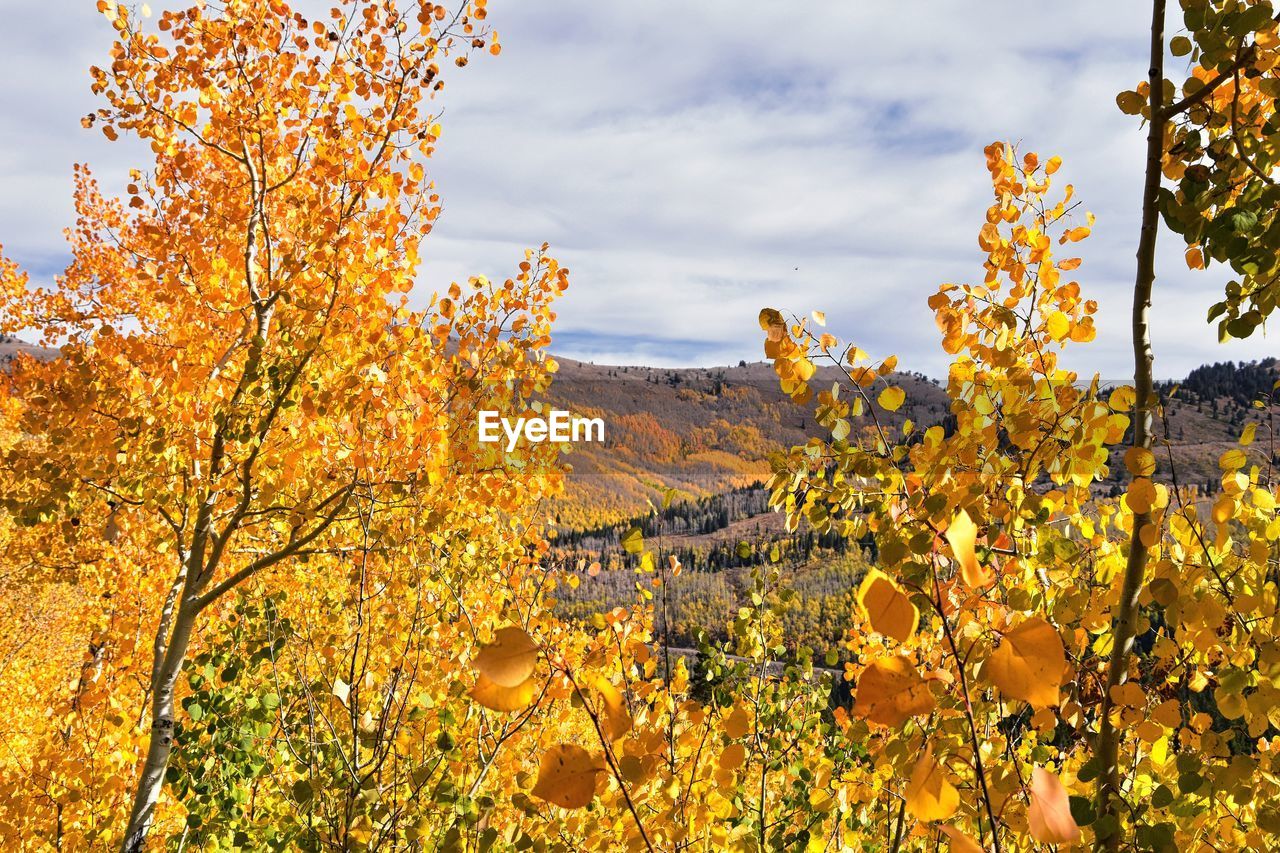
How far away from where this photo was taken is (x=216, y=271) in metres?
5.09

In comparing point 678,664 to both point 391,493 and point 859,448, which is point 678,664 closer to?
point 391,493

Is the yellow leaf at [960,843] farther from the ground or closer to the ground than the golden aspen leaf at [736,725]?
farther from the ground

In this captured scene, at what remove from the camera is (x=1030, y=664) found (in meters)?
1.13

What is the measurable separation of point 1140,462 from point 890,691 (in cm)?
86

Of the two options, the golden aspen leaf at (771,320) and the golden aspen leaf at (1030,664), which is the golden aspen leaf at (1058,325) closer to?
the golden aspen leaf at (771,320)

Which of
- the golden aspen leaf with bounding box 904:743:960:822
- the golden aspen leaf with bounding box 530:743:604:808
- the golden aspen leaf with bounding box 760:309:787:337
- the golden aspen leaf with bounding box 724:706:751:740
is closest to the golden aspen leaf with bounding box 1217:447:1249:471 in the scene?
the golden aspen leaf with bounding box 760:309:787:337

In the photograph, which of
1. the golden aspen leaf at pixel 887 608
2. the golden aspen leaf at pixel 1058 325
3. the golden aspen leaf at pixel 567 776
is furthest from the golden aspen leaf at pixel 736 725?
the golden aspen leaf at pixel 1058 325

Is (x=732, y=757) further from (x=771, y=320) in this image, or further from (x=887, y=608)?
(x=771, y=320)

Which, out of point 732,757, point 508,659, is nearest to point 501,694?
point 508,659

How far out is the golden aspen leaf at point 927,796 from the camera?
121 centimetres

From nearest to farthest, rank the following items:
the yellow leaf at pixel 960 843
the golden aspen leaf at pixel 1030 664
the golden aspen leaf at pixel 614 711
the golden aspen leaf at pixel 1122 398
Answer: the golden aspen leaf at pixel 1030 664 < the yellow leaf at pixel 960 843 < the golden aspen leaf at pixel 614 711 < the golden aspen leaf at pixel 1122 398

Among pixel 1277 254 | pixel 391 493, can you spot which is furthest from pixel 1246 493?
pixel 391 493

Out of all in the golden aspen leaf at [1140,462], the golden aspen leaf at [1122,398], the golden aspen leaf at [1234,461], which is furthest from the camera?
the golden aspen leaf at [1234,461]

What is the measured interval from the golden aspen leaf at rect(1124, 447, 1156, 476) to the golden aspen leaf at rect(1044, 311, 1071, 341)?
0.62m
